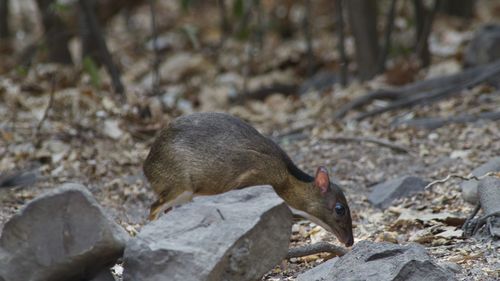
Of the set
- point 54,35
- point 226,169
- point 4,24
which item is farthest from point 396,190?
point 4,24

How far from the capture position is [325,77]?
37.3 feet

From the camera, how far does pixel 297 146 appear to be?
7.96 m

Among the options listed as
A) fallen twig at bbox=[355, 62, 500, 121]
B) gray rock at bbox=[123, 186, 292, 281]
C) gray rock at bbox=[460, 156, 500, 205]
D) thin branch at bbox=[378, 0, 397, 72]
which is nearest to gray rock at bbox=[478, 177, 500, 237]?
gray rock at bbox=[460, 156, 500, 205]

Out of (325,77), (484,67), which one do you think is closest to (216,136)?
(484,67)

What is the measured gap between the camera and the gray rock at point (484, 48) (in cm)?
960

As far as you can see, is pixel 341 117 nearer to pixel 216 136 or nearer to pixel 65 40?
pixel 216 136

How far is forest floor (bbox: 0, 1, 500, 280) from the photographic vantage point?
17.4 feet

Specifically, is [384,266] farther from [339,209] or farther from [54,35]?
[54,35]

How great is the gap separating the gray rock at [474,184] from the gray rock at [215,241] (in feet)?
6.51

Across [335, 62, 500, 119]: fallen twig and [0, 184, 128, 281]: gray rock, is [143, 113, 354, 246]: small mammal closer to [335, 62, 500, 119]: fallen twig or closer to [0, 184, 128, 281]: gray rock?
[0, 184, 128, 281]: gray rock

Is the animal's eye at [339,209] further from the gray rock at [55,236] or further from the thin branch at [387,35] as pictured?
the thin branch at [387,35]

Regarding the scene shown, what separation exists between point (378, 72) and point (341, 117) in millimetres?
1843

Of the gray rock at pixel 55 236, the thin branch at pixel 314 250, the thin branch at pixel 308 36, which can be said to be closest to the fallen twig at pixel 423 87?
the thin branch at pixel 308 36

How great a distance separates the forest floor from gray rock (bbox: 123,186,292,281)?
2.19ft
